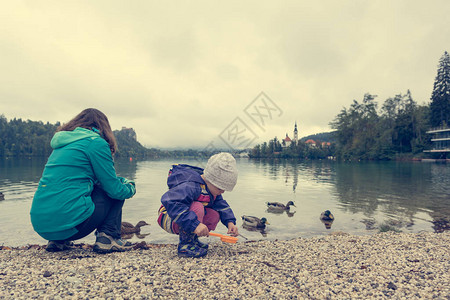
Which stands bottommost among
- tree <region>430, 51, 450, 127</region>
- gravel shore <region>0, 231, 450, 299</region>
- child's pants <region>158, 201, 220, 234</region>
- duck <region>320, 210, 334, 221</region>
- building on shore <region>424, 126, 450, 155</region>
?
duck <region>320, 210, 334, 221</region>

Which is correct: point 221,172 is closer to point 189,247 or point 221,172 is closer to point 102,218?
point 189,247

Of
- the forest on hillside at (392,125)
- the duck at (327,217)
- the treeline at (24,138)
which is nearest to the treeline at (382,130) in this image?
the forest on hillside at (392,125)

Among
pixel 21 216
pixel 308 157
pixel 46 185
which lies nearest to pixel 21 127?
pixel 308 157

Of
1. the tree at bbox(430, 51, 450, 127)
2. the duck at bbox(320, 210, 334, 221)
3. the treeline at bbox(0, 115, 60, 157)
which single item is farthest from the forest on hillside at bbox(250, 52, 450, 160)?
the treeline at bbox(0, 115, 60, 157)

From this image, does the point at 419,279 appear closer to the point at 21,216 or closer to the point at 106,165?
the point at 106,165

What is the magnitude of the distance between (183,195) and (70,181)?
161 cm

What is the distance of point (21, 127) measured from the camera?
138000 mm

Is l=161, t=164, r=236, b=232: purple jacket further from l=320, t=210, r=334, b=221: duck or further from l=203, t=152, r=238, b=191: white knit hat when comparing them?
l=320, t=210, r=334, b=221: duck

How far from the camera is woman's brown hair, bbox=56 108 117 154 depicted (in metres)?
4.25

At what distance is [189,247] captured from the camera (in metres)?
4.25

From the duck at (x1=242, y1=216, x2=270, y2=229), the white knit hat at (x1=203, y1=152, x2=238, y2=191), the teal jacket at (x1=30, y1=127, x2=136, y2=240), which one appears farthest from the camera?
the duck at (x1=242, y1=216, x2=270, y2=229)

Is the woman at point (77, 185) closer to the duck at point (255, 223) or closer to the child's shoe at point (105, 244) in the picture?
the child's shoe at point (105, 244)

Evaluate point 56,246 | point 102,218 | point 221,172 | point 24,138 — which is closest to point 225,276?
point 221,172

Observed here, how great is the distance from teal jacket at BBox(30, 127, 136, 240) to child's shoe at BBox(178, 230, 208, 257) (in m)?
1.38
